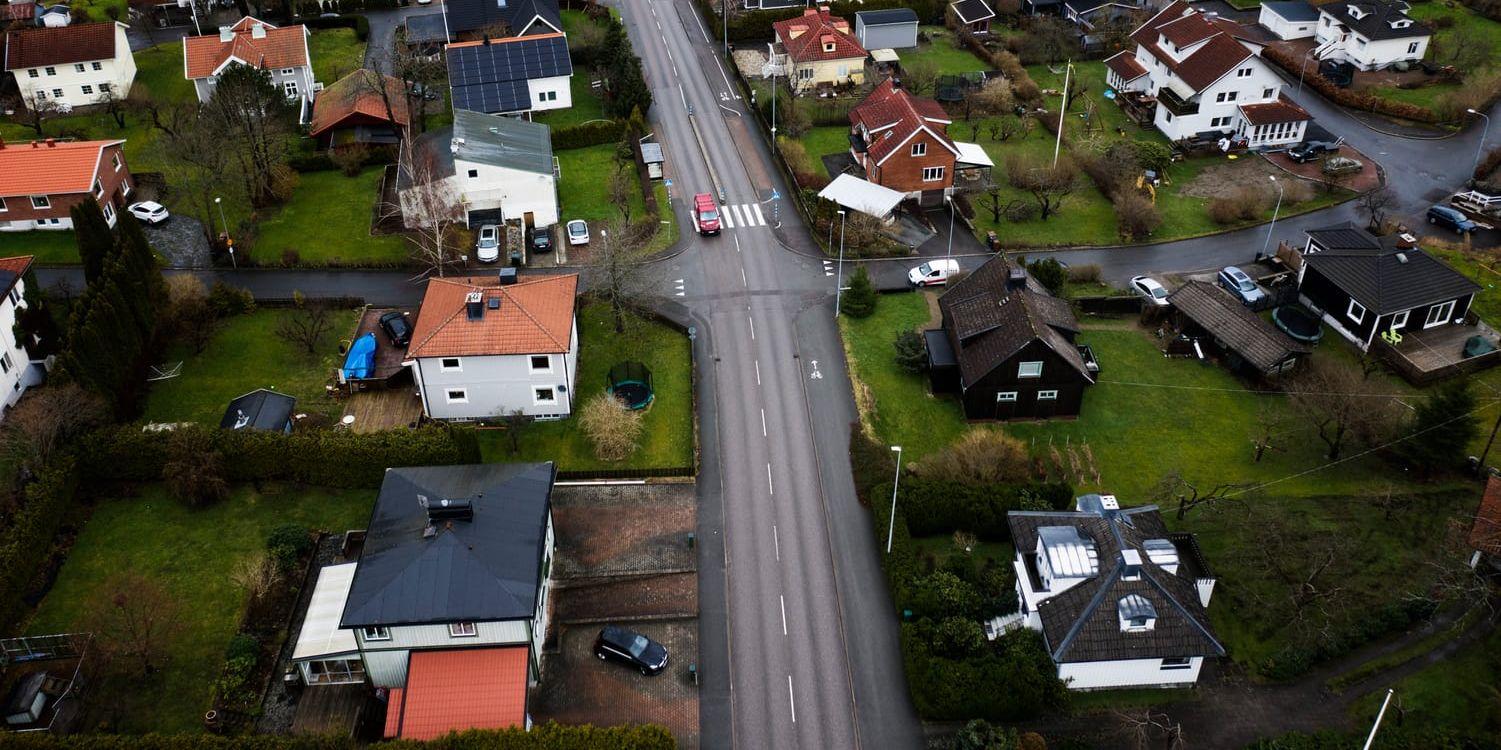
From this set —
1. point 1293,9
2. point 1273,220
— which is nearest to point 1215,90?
point 1273,220

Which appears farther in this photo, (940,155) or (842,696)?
(940,155)

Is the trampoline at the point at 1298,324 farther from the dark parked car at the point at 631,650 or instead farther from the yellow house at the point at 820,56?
the yellow house at the point at 820,56

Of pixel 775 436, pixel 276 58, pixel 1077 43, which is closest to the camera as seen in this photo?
pixel 775 436

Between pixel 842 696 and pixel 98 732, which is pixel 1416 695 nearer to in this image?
pixel 842 696

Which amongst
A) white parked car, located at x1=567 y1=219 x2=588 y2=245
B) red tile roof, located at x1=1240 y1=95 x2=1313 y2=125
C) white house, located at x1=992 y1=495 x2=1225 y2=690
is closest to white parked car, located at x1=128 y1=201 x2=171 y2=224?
white parked car, located at x1=567 y1=219 x2=588 y2=245

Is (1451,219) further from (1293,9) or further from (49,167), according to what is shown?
(49,167)

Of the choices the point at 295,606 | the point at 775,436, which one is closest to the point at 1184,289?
the point at 775,436
